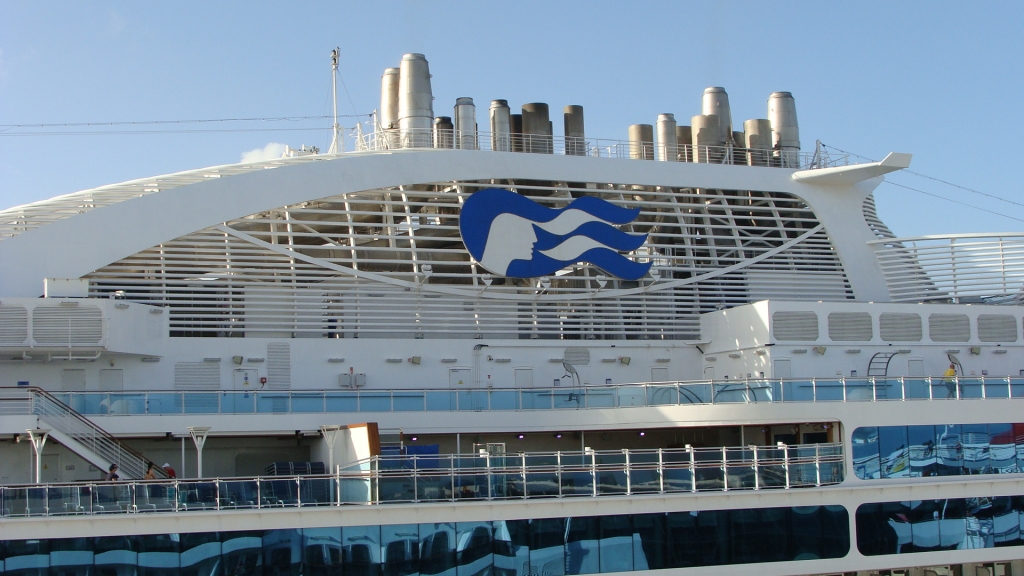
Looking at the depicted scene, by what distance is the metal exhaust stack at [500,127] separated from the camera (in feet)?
101

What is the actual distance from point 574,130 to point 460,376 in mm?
8612

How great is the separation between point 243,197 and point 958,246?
708 inches

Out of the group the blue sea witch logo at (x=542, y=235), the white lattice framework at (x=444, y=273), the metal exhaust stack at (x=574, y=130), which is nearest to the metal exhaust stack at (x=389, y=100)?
the white lattice framework at (x=444, y=273)

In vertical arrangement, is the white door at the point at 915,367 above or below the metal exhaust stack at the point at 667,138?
below

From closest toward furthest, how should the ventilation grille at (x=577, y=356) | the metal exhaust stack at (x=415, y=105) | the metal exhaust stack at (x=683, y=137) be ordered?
1. the ventilation grille at (x=577, y=356)
2. the metal exhaust stack at (x=415, y=105)
3. the metal exhaust stack at (x=683, y=137)

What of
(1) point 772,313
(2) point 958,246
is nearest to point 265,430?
(1) point 772,313

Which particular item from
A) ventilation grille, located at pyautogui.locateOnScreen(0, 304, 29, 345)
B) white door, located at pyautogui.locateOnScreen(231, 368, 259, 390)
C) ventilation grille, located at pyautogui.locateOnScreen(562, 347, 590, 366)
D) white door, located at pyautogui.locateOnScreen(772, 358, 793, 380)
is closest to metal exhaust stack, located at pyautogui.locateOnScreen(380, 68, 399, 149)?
ventilation grille, located at pyautogui.locateOnScreen(562, 347, 590, 366)

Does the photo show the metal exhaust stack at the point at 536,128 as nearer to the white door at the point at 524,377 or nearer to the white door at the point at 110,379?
the white door at the point at 524,377

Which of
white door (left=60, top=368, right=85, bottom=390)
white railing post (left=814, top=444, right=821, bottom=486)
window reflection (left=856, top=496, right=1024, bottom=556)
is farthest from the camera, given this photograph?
white door (left=60, top=368, right=85, bottom=390)

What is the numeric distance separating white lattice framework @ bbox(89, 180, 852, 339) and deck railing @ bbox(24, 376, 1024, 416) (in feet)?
9.30

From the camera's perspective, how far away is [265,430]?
22.7 meters

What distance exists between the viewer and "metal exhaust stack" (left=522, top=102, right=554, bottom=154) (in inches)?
1205

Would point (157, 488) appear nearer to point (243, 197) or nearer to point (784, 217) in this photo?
point (243, 197)

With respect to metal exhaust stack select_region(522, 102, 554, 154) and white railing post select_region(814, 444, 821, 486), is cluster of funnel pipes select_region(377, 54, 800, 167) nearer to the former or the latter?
metal exhaust stack select_region(522, 102, 554, 154)
